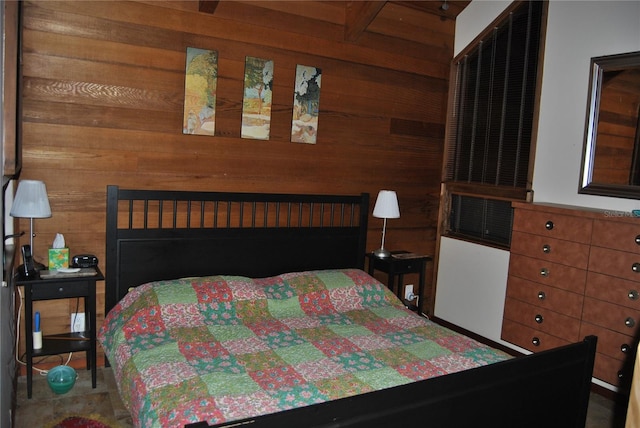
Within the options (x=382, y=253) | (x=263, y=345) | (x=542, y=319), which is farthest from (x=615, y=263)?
(x=263, y=345)

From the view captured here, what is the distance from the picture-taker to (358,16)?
3641 mm

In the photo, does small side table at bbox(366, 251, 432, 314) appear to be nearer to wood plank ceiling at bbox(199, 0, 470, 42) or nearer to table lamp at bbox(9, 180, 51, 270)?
wood plank ceiling at bbox(199, 0, 470, 42)

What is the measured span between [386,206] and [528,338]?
4.33 ft

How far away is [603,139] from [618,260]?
0.83m

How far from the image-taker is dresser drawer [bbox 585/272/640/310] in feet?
9.47

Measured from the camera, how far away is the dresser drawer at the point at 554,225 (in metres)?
3.12

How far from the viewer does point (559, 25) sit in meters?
3.58

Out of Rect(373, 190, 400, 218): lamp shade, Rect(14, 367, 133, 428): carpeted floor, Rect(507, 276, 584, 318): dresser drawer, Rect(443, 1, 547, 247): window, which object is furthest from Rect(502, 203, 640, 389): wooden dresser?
Rect(14, 367, 133, 428): carpeted floor

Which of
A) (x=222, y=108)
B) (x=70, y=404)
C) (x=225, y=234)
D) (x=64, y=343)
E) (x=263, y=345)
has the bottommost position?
(x=70, y=404)

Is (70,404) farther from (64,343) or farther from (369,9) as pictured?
(369,9)

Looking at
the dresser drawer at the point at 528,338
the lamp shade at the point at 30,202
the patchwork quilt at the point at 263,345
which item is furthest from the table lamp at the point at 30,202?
the dresser drawer at the point at 528,338

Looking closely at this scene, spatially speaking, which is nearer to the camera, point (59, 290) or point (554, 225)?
point (59, 290)

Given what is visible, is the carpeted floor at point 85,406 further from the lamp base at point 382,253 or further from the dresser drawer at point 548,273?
the lamp base at point 382,253

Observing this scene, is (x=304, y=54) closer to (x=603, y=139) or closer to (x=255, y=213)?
(x=255, y=213)
